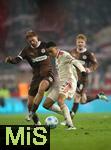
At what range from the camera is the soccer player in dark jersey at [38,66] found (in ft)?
38.0

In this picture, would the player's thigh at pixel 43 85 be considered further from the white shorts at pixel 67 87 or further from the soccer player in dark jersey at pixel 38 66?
the white shorts at pixel 67 87

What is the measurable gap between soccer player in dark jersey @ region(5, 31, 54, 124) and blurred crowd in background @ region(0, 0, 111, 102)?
18.4m

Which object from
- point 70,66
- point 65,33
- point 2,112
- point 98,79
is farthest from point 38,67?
point 65,33

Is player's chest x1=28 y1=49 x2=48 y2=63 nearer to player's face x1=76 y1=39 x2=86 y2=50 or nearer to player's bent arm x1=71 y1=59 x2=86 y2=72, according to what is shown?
player's face x1=76 y1=39 x2=86 y2=50

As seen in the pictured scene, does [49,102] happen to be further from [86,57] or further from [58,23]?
[58,23]

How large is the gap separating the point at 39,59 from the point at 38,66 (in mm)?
169

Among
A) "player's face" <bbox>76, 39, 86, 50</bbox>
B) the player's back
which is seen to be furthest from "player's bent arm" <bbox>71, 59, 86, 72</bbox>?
"player's face" <bbox>76, 39, 86, 50</bbox>

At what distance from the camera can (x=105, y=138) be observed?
903cm

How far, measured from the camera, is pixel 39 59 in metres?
11.8

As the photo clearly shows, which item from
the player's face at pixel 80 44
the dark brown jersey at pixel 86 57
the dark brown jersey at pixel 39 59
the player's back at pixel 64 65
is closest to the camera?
the player's back at pixel 64 65

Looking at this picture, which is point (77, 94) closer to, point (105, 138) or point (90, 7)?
point (105, 138)

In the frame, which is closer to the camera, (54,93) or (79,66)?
(79,66)

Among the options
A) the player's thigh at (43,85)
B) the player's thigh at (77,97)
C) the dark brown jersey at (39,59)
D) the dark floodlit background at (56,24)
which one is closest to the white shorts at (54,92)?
the player's thigh at (43,85)

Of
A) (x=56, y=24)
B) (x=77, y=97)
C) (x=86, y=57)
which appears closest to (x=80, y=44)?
(x=86, y=57)
